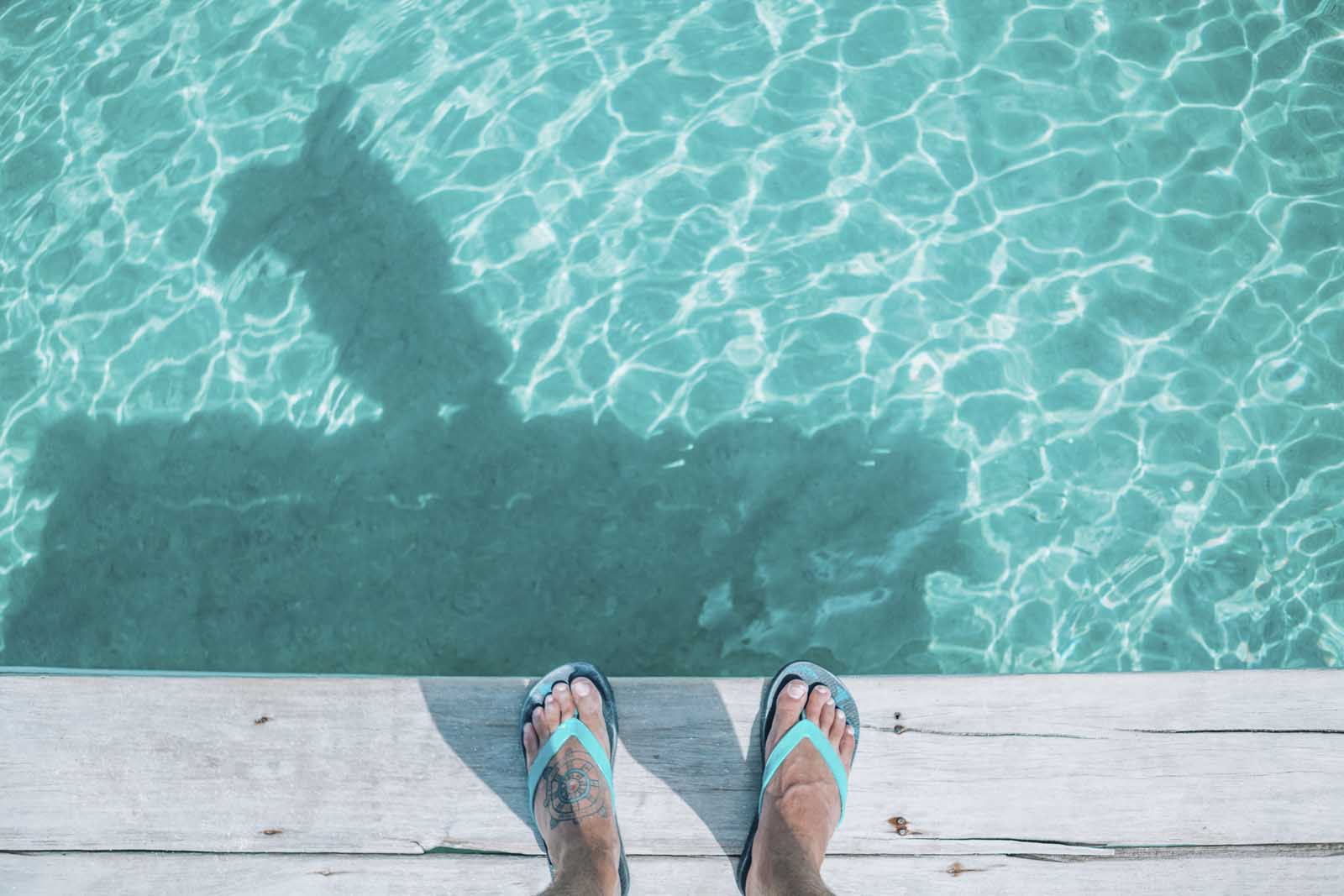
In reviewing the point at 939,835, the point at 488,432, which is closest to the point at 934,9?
the point at 488,432

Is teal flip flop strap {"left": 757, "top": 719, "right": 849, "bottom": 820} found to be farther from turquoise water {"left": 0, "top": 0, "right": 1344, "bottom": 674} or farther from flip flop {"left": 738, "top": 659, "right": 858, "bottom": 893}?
turquoise water {"left": 0, "top": 0, "right": 1344, "bottom": 674}

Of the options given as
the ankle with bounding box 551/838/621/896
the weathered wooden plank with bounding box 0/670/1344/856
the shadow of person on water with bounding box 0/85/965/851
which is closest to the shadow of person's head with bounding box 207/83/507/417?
the shadow of person on water with bounding box 0/85/965/851

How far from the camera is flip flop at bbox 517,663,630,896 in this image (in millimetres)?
2635

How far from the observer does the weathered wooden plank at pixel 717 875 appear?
2660 mm

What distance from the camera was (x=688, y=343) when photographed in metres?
4.34

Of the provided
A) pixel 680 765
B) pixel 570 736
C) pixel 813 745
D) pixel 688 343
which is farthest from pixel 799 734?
pixel 688 343

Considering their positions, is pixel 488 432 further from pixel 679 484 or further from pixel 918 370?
pixel 918 370

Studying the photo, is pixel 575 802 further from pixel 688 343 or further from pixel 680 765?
pixel 688 343

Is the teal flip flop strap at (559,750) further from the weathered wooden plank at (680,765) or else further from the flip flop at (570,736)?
the weathered wooden plank at (680,765)

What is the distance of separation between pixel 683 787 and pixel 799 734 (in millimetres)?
393

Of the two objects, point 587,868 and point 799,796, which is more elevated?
point 587,868

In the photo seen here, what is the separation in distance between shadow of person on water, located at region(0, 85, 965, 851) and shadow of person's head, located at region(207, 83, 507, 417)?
16 mm

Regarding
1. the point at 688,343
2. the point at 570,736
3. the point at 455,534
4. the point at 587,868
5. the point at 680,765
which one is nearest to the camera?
the point at 587,868

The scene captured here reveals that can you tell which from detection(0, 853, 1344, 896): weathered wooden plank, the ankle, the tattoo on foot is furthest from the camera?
detection(0, 853, 1344, 896): weathered wooden plank
